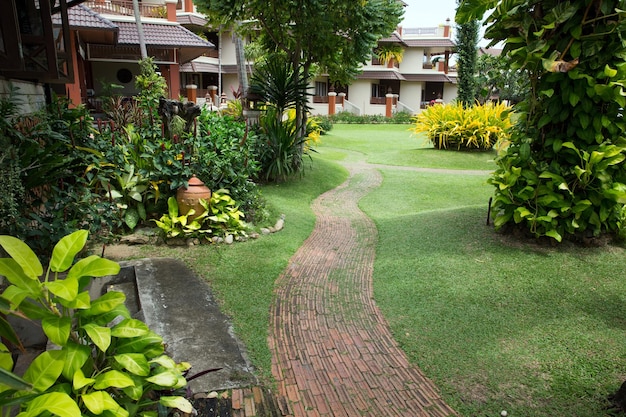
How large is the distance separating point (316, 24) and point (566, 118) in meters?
6.20

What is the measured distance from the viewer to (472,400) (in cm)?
293

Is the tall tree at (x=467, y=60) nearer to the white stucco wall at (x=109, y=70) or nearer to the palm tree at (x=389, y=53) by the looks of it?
the palm tree at (x=389, y=53)

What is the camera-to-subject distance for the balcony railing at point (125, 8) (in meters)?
18.8

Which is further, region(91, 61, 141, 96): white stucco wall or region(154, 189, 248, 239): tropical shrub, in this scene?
region(91, 61, 141, 96): white stucco wall

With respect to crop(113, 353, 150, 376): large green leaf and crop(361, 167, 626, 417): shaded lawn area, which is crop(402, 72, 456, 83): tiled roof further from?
crop(113, 353, 150, 376): large green leaf

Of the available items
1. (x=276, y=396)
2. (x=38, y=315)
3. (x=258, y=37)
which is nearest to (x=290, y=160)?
(x=258, y=37)

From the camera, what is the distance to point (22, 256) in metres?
2.04

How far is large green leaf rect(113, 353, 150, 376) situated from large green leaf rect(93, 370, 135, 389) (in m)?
0.07

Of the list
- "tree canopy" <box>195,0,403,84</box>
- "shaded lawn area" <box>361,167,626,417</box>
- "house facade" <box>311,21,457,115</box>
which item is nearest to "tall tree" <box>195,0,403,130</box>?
"tree canopy" <box>195,0,403,84</box>

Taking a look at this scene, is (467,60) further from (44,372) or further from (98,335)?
(44,372)

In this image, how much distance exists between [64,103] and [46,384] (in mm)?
4998

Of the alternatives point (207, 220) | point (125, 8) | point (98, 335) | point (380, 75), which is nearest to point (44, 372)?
point (98, 335)

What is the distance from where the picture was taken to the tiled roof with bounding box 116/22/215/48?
16.8 meters

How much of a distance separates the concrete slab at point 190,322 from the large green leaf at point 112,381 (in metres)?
0.79
